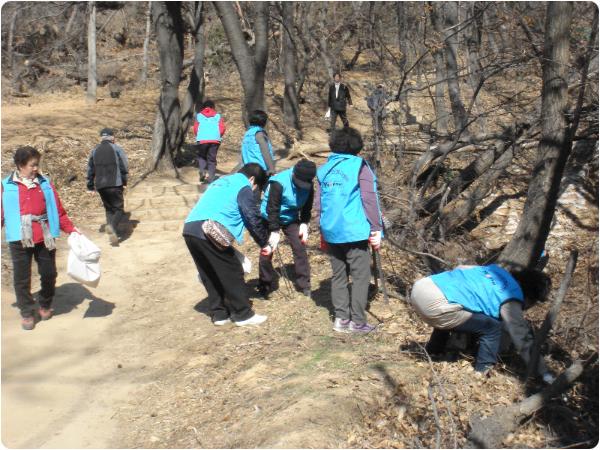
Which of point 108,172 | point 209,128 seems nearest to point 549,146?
point 108,172

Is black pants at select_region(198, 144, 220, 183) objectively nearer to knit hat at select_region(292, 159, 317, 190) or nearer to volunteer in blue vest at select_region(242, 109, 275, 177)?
volunteer in blue vest at select_region(242, 109, 275, 177)

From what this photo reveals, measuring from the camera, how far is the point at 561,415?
4.75m

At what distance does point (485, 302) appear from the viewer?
4.78 meters

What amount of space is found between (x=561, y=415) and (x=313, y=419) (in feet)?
6.07

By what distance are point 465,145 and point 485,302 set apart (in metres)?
4.52

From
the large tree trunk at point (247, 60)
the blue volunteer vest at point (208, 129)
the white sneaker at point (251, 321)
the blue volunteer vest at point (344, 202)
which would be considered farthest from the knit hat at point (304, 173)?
the blue volunteer vest at point (208, 129)

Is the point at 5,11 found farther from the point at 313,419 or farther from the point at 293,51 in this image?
the point at 313,419

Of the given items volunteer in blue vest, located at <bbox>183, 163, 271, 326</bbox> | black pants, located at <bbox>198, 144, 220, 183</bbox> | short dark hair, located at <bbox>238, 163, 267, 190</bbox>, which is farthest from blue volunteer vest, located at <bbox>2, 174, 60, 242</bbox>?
black pants, located at <bbox>198, 144, 220, 183</bbox>

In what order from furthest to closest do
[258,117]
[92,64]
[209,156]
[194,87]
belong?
[92,64] → [194,87] → [209,156] → [258,117]

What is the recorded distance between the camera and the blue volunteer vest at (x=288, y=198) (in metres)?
6.34

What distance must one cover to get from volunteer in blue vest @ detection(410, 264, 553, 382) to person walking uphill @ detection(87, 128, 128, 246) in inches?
217

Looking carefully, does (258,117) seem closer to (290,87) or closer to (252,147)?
(252,147)

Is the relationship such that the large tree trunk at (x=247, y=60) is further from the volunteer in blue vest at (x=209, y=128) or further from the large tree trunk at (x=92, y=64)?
the large tree trunk at (x=92, y=64)

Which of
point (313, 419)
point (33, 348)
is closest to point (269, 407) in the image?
point (313, 419)
